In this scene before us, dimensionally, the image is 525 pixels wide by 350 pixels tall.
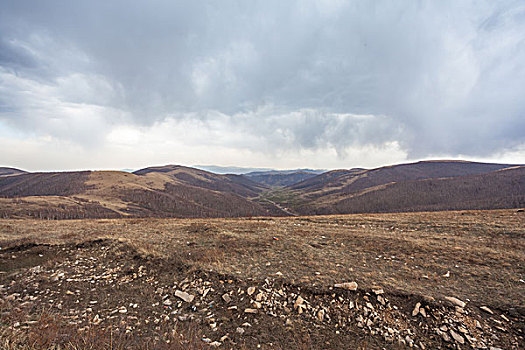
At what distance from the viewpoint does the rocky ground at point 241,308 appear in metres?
6.68

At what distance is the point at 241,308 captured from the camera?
841 centimetres

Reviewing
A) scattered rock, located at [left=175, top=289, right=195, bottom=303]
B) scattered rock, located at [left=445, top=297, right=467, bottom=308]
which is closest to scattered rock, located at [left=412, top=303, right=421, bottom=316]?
scattered rock, located at [left=445, top=297, right=467, bottom=308]

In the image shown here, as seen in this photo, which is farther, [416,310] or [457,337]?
[416,310]

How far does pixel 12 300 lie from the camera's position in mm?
9047

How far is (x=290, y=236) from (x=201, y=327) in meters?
11.3

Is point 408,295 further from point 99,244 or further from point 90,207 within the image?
point 90,207

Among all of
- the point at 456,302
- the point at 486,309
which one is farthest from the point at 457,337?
the point at 486,309

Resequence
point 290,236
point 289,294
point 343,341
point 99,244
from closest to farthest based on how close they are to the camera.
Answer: point 343,341, point 289,294, point 99,244, point 290,236

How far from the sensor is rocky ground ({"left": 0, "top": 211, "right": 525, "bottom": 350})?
6.68 metres

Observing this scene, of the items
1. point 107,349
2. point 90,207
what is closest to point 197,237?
point 107,349

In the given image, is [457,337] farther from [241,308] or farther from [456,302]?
[241,308]

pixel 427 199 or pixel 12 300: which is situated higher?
pixel 12 300

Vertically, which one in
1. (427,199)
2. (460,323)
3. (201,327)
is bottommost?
(427,199)

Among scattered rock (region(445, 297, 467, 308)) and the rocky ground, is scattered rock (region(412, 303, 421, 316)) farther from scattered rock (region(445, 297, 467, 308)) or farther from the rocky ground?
scattered rock (region(445, 297, 467, 308))
